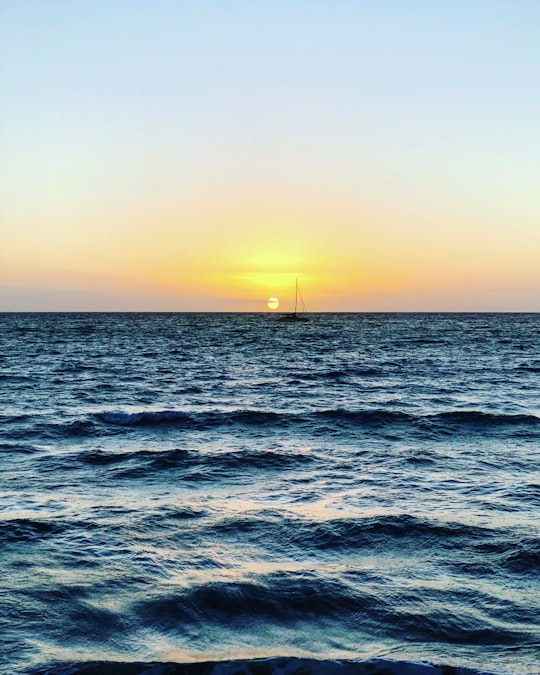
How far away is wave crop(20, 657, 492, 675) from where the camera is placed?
282 inches

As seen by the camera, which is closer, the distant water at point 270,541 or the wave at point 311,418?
the distant water at point 270,541

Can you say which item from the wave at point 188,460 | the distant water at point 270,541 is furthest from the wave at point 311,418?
the wave at point 188,460

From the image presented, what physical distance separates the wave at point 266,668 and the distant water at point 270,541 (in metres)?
0.02

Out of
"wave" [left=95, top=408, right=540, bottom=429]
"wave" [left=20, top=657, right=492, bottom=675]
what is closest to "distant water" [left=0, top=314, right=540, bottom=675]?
"wave" [left=20, top=657, right=492, bottom=675]

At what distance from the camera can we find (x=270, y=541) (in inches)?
473

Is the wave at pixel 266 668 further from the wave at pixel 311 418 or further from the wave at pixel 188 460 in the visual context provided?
the wave at pixel 311 418

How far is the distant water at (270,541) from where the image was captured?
809 cm

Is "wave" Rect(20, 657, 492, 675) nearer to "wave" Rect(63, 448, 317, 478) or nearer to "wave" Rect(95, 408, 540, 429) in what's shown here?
"wave" Rect(63, 448, 317, 478)

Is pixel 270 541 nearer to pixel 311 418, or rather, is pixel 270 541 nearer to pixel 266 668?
pixel 266 668

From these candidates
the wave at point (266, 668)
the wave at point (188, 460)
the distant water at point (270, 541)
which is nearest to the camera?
the wave at point (266, 668)

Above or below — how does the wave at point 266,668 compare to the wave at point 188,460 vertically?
above

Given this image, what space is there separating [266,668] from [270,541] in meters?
4.77

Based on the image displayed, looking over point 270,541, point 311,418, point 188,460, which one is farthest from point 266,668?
point 311,418

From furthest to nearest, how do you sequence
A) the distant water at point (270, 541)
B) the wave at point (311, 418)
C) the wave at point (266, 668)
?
1. the wave at point (311, 418)
2. the distant water at point (270, 541)
3. the wave at point (266, 668)
